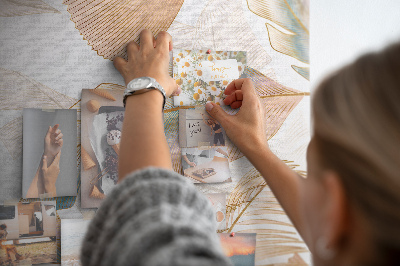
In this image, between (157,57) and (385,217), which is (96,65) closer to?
(157,57)

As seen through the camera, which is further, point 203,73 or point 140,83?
point 203,73

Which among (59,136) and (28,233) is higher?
(59,136)

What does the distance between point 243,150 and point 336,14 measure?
16.4 inches

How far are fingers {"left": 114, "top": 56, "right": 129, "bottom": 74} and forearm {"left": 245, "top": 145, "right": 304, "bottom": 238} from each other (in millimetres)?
341

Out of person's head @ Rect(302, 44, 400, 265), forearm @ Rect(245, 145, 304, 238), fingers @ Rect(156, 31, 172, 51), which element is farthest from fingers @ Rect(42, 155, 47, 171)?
person's head @ Rect(302, 44, 400, 265)

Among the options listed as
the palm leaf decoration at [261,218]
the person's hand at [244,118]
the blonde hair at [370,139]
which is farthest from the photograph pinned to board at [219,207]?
the blonde hair at [370,139]

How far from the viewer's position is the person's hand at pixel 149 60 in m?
0.65

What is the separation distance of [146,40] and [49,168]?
34 centimetres

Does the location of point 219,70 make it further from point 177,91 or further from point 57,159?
point 57,159

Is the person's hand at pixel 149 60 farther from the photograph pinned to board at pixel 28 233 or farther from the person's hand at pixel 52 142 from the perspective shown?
the photograph pinned to board at pixel 28 233

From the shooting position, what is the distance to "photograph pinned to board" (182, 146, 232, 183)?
73 centimetres

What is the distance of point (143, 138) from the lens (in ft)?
1.57

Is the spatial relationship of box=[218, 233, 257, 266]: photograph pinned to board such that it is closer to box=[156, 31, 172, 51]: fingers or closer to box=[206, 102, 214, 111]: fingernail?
box=[206, 102, 214, 111]: fingernail

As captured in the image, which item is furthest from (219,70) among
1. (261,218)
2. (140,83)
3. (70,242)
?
(70,242)
